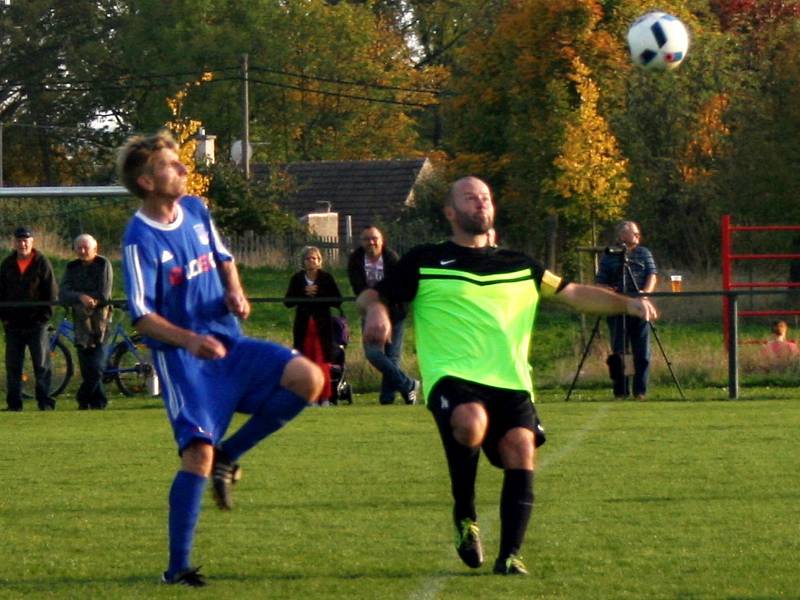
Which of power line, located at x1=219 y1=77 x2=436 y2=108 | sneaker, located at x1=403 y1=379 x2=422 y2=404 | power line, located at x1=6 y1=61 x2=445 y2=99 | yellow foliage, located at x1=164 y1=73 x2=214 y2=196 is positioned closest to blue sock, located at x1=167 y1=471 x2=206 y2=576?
sneaker, located at x1=403 y1=379 x2=422 y2=404

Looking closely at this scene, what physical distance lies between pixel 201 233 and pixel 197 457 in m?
0.88

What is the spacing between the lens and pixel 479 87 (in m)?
36.6

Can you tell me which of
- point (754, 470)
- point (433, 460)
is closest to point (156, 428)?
point (433, 460)

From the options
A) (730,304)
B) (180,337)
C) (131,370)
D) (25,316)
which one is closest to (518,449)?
(180,337)

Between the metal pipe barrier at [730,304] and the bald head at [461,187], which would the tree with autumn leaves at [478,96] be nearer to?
the metal pipe barrier at [730,304]

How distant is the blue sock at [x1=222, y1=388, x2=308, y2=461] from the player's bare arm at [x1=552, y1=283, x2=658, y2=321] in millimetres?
1249

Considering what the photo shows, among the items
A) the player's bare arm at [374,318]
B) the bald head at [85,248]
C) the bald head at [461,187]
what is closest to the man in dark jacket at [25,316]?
the bald head at [85,248]

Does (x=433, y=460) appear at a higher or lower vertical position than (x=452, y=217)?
lower

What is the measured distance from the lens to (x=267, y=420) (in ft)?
22.1

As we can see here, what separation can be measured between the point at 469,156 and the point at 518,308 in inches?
1195

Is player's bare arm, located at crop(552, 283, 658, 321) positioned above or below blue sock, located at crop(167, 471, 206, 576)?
above

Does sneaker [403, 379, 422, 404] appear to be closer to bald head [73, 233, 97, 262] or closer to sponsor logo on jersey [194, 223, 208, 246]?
bald head [73, 233, 97, 262]

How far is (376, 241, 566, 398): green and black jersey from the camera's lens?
6.88m

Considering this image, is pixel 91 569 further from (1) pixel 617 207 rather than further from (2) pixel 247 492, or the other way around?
(1) pixel 617 207
